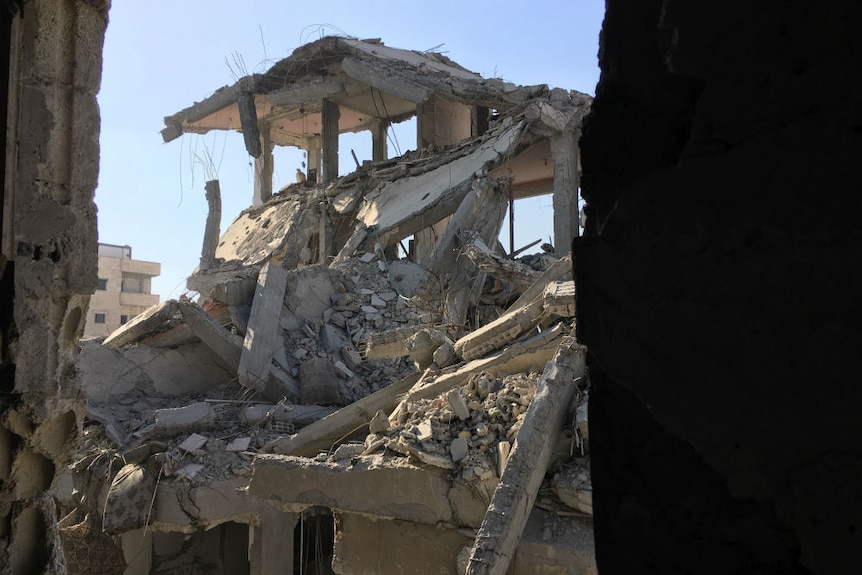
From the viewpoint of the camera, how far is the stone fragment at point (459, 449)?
5.93 m

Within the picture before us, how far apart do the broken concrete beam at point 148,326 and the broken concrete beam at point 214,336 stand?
36 centimetres

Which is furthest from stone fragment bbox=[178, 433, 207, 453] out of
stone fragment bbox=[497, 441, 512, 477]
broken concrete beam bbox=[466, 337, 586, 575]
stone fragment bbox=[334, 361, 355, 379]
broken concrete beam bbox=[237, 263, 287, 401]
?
broken concrete beam bbox=[466, 337, 586, 575]

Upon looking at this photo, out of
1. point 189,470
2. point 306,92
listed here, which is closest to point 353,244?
point 306,92

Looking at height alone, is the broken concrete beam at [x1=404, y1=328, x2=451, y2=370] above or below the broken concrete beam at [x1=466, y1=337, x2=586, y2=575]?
above

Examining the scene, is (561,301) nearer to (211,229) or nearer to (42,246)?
(42,246)

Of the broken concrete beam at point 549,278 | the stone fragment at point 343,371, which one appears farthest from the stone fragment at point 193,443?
the broken concrete beam at point 549,278

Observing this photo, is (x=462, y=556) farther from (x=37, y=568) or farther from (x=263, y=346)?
(x=263, y=346)

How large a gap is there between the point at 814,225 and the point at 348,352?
34.8 ft

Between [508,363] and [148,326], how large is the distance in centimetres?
681

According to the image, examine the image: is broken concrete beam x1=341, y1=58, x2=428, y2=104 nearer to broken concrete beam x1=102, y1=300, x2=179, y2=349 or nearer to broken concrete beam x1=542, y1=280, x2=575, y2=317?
broken concrete beam x1=102, y1=300, x2=179, y2=349

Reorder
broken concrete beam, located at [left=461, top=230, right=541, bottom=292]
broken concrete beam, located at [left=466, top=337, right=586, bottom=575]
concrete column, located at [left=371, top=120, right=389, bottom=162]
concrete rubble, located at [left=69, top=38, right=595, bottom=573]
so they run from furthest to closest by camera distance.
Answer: concrete column, located at [left=371, top=120, right=389, bottom=162] → broken concrete beam, located at [left=461, top=230, right=541, bottom=292] → concrete rubble, located at [left=69, top=38, right=595, bottom=573] → broken concrete beam, located at [left=466, top=337, right=586, bottom=575]

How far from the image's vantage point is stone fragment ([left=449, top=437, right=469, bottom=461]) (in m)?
5.93

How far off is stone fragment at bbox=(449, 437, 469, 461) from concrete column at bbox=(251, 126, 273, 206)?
1519 centimetres

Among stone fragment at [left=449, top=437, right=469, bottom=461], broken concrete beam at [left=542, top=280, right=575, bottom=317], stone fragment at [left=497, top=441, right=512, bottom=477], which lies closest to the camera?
stone fragment at [left=497, top=441, right=512, bottom=477]
